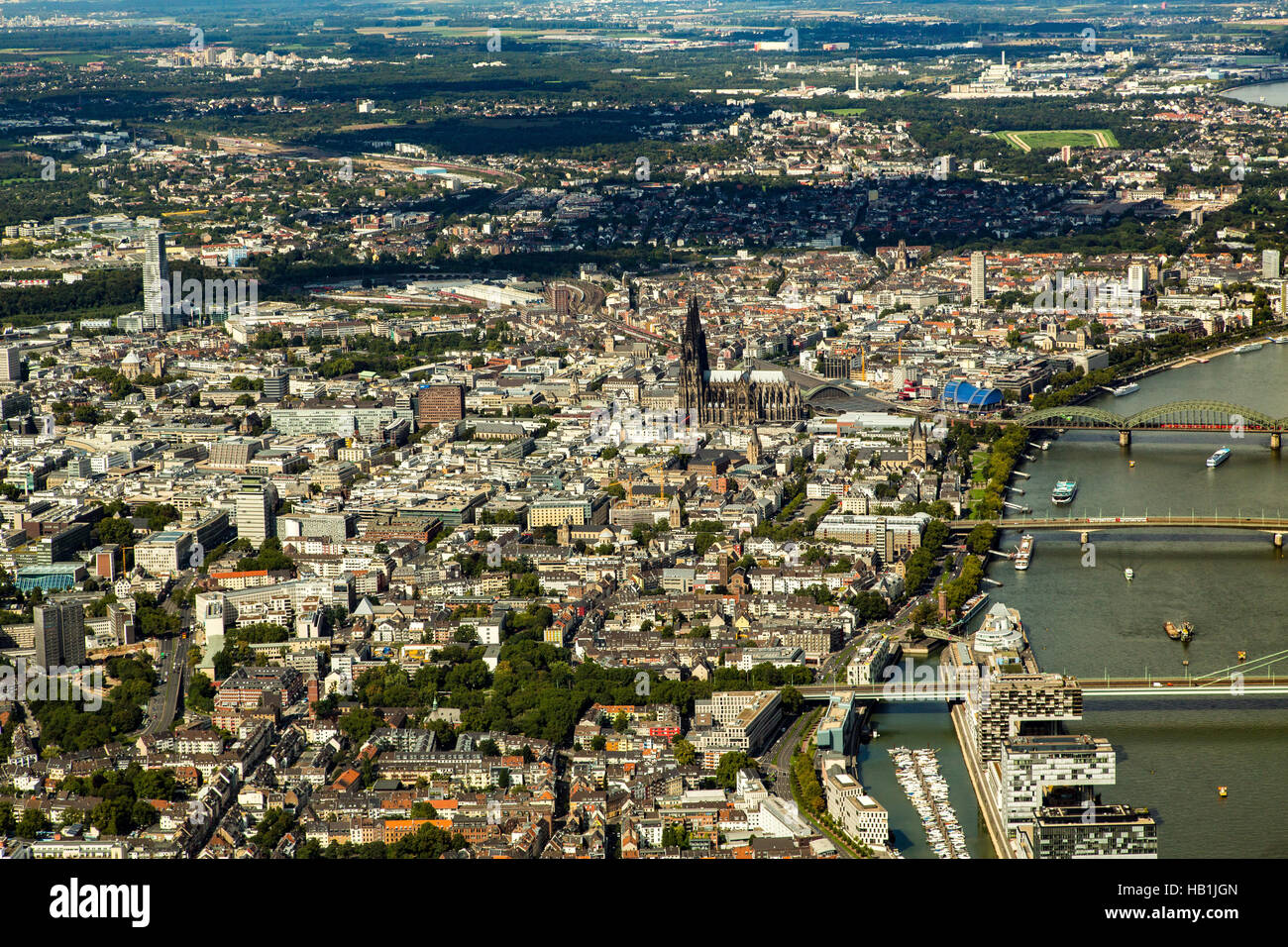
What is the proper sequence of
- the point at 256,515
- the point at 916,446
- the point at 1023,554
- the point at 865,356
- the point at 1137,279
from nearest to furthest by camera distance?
the point at 1023,554 < the point at 256,515 < the point at 916,446 < the point at 865,356 < the point at 1137,279

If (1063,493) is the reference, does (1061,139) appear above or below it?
above

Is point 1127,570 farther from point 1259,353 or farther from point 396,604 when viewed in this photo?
point 1259,353

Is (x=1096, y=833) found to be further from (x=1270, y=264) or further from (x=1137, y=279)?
(x=1270, y=264)

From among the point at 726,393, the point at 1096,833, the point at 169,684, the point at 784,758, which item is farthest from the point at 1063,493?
the point at 1096,833

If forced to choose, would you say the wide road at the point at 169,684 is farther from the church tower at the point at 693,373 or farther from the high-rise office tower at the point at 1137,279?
the high-rise office tower at the point at 1137,279

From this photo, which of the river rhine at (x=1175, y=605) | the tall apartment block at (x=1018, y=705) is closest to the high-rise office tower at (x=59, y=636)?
the tall apartment block at (x=1018, y=705)

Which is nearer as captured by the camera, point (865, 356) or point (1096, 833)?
point (1096, 833)
